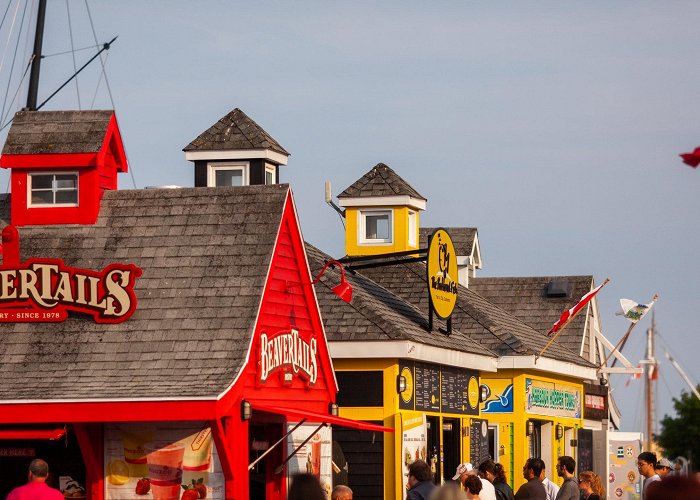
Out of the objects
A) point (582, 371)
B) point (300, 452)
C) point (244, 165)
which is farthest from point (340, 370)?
point (582, 371)

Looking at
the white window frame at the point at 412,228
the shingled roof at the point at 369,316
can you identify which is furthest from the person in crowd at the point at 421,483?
the white window frame at the point at 412,228

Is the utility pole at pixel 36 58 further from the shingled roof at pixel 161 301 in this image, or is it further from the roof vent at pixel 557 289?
the roof vent at pixel 557 289

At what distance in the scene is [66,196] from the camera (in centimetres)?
2048

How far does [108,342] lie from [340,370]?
20.5 ft

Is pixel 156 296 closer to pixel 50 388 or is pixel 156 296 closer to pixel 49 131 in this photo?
pixel 50 388

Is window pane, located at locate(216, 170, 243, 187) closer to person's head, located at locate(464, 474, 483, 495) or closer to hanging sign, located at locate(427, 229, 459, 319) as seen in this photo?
hanging sign, located at locate(427, 229, 459, 319)

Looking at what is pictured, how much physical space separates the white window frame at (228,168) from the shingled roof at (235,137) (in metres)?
0.30

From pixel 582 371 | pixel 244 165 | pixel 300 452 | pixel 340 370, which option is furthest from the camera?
pixel 582 371

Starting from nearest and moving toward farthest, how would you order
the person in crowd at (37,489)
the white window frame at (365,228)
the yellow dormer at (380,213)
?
the person in crowd at (37,489)
the yellow dormer at (380,213)
the white window frame at (365,228)

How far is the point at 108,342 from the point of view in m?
18.4

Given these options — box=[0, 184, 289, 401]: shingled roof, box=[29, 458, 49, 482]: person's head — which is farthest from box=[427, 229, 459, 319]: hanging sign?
box=[29, 458, 49, 482]: person's head

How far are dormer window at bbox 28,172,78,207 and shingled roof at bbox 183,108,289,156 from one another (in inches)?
207

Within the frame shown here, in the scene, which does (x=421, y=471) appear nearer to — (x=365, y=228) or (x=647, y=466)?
(x=647, y=466)

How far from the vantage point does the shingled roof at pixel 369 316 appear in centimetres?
2352
